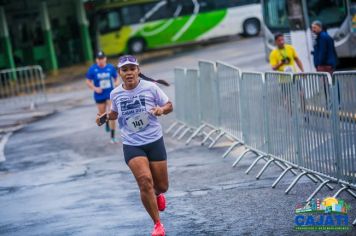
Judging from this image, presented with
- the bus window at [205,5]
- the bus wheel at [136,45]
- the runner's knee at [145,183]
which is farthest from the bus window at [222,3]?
the runner's knee at [145,183]

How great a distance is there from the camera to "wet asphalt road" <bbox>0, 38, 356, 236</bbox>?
8.97 metres

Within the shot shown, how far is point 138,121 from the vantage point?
8617 millimetres

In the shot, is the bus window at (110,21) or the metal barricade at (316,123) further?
the bus window at (110,21)

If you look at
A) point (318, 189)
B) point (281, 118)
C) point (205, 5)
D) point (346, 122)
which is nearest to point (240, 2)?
point (205, 5)

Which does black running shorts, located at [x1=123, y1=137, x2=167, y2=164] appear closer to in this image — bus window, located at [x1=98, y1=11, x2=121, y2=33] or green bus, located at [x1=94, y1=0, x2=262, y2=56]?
green bus, located at [x1=94, y1=0, x2=262, y2=56]

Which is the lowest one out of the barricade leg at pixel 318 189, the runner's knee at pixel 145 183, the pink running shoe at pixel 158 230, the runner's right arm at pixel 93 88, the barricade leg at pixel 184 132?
the barricade leg at pixel 184 132

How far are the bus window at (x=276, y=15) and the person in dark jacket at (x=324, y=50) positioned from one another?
9493 mm

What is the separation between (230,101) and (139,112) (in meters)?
5.34

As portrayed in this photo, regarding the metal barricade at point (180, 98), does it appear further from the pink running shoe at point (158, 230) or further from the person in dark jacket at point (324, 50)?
the pink running shoe at point (158, 230)

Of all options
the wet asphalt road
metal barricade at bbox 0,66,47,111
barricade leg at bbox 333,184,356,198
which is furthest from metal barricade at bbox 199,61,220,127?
metal barricade at bbox 0,66,47,111

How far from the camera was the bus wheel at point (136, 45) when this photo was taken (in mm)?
42844

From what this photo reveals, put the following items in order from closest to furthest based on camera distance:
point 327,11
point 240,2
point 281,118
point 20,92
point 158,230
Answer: point 158,230
point 281,118
point 327,11
point 20,92
point 240,2
